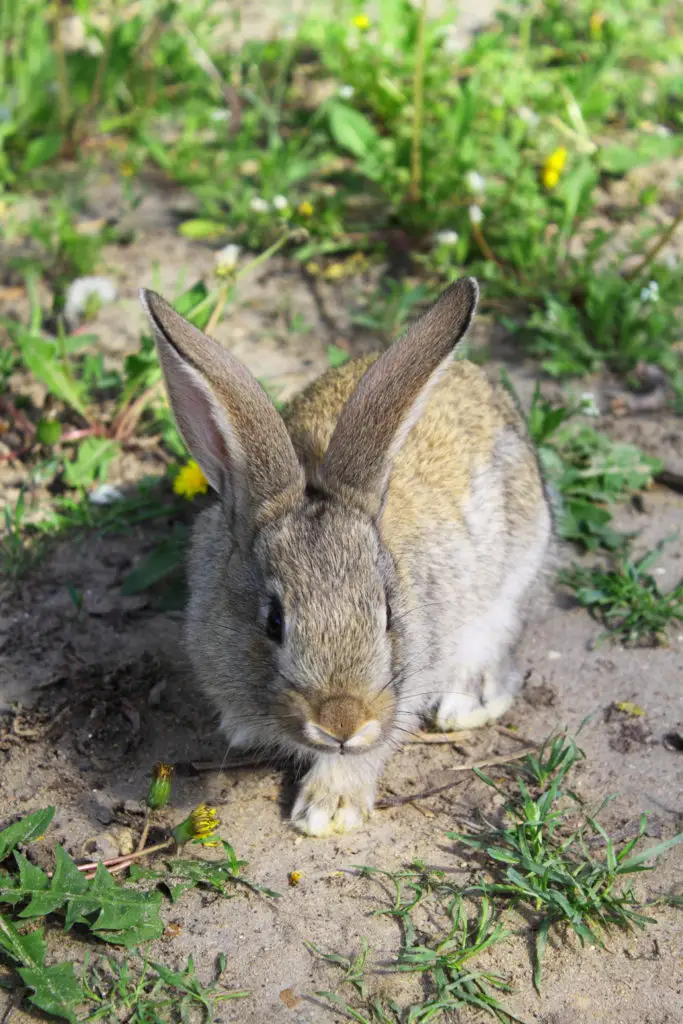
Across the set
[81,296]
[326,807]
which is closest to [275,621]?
[326,807]

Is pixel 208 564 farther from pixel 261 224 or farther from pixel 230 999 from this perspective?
pixel 261 224

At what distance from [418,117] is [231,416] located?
2.95 m

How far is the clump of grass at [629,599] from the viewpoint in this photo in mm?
4586

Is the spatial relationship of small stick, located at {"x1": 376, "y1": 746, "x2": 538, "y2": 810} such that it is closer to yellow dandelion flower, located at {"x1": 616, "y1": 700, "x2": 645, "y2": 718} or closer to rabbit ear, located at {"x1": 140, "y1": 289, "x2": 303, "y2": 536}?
yellow dandelion flower, located at {"x1": 616, "y1": 700, "x2": 645, "y2": 718}

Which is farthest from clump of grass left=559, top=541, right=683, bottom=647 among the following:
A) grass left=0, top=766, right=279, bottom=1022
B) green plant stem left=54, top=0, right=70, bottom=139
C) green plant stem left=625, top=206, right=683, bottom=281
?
green plant stem left=54, top=0, right=70, bottom=139

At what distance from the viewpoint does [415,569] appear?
152 inches

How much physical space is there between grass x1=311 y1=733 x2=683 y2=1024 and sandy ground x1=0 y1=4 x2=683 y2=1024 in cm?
4

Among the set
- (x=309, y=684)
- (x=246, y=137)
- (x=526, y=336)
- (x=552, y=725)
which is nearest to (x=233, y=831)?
(x=309, y=684)

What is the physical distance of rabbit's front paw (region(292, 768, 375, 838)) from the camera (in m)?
3.78

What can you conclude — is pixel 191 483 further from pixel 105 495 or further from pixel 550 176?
pixel 550 176

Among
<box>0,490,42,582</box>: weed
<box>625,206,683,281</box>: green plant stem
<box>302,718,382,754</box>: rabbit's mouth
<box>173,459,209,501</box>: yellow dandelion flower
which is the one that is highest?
<box>302,718,382,754</box>: rabbit's mouth

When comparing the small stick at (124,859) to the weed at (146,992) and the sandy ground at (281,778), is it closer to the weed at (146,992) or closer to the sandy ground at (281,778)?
the sandy ground at (281,778)

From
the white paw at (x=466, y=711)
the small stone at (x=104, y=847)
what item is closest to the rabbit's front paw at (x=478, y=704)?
the white paw at (x=466, y=711)

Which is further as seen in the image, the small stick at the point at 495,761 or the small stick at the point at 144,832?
the small stick at the point at 495,761
